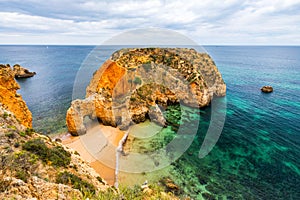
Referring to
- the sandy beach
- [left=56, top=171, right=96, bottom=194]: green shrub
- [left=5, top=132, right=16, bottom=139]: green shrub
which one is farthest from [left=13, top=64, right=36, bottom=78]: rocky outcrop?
[left=56, top=171, right=96, bottom=194]: green shrub

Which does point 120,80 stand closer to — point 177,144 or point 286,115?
point 177,144

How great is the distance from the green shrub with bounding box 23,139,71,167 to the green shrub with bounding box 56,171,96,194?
1.02m

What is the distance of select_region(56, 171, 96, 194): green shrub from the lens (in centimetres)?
872

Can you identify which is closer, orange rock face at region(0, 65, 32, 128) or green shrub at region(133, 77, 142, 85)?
orange rock face at region(0, 65, 32, 128)

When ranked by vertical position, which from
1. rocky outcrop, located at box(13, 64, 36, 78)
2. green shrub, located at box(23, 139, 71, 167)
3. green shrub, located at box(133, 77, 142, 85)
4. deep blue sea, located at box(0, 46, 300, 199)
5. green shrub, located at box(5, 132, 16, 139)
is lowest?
deep blue sea, located at box(0, 46, 300, 199)

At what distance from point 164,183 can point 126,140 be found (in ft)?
24.3

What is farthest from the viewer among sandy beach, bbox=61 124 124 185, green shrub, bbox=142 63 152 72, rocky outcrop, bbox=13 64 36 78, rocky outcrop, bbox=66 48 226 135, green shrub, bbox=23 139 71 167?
rocky outcrop, bbox=13 64 36 78

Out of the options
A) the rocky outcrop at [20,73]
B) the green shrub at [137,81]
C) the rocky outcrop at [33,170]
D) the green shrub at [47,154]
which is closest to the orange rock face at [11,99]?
the rocky outcrop at [33,170]

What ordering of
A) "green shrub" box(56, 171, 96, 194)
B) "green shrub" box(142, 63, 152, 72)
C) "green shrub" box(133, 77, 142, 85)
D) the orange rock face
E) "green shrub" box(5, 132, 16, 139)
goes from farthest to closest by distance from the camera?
"green shrub" box(142, 63, 152, 72) < "green shrub" box(133, 77, 142, 85) < the orange rock face < "green shrub" box(5, 132, 16, 139) < "green shrub" box(56, 171, 96, 194)

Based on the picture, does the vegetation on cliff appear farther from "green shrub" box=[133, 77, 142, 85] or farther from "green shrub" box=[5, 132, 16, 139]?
"green shrub" box=[133, 77, 142, 85]

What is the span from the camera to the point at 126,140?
66.9ft

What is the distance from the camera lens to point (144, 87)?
27.3 meters

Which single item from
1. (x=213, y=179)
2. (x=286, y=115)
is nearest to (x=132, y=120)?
(x=213, y=179)

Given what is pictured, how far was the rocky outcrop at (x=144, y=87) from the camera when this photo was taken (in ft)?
73.9
